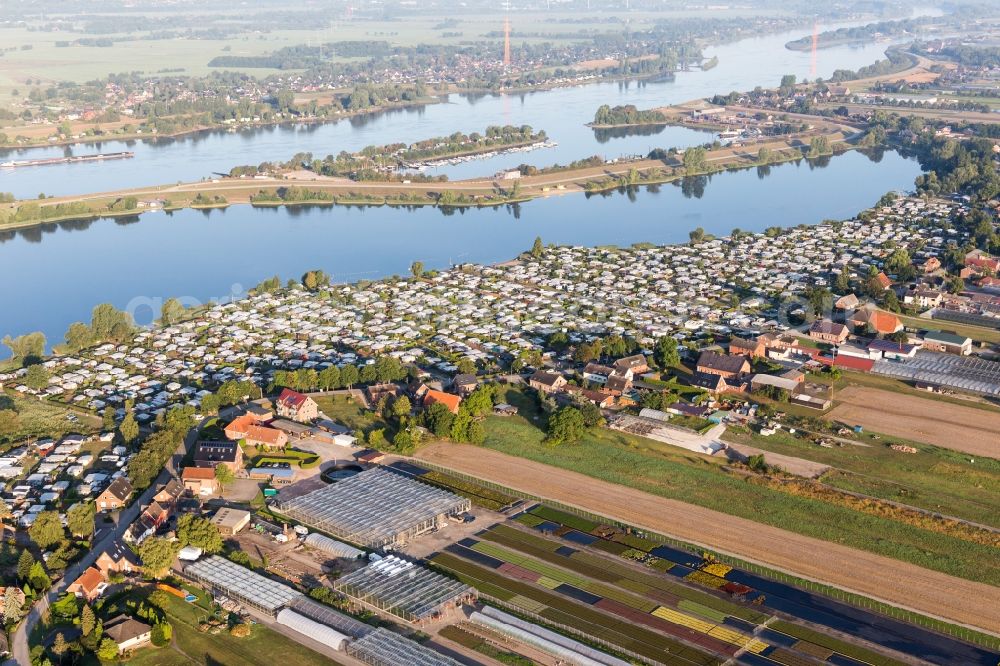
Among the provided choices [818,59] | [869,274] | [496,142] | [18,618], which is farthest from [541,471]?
[818,59]

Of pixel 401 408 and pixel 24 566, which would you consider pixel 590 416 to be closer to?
pixel 401 408

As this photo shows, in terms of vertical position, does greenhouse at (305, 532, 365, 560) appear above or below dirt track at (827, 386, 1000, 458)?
above

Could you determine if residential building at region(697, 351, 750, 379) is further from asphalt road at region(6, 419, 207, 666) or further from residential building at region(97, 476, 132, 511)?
residential building at region(97, 476, 132, 511)

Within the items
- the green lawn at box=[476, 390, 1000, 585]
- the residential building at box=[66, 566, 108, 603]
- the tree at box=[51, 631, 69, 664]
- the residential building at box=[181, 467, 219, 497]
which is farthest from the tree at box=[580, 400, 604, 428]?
the tree at box=[51, 631, 69, 664]

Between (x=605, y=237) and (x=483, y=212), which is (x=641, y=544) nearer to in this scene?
(x=605, y=237)

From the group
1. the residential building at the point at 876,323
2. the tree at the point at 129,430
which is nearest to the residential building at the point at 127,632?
the tree at the point at 129,430

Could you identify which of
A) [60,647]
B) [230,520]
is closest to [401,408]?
[230,520]
